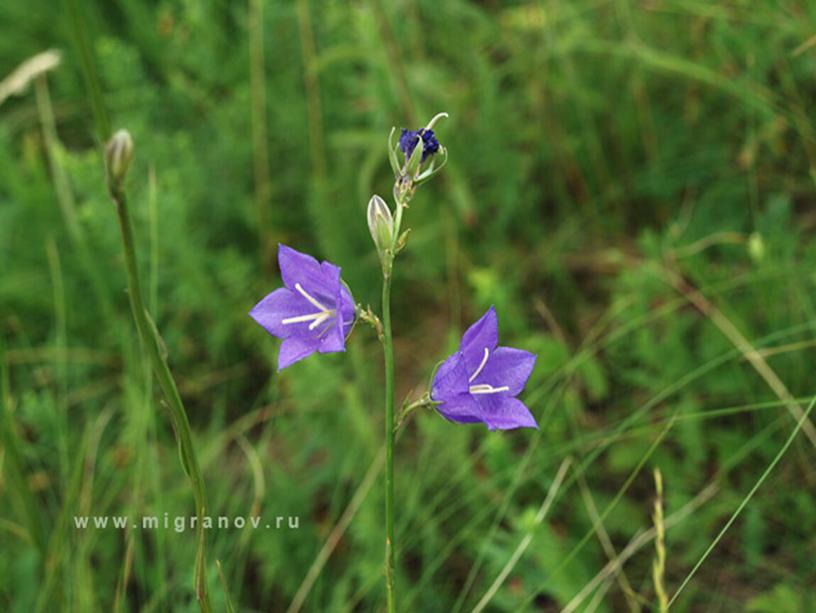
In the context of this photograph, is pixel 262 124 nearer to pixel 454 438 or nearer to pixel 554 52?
pixel 554 52

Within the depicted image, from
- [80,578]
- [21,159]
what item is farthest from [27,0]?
[80,578]

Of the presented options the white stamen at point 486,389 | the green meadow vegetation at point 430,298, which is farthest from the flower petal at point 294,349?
the green meadow vegetation at point 430,298

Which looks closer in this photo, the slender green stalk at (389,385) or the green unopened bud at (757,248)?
the slender green stalk at (389,385)

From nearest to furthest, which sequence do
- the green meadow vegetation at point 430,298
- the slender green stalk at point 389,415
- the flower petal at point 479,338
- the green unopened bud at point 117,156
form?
the green unopened bud at point 117,156
the slender green stalk at point 389,415
the flower petal at point 479,338
the green meadow vegetation at point 430,298

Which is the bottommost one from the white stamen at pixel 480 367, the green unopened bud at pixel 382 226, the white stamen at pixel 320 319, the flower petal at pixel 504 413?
the flower petal at pixel 504 413

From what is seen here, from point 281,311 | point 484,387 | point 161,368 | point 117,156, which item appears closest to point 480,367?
point 484,387

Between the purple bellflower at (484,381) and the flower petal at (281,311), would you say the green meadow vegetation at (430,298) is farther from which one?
the flower petal at (281,311)

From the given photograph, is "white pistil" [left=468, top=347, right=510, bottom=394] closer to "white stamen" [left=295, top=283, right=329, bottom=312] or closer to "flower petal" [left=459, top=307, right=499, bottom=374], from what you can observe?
"flower petal" [left=459, top=307, right=499, bottom=374]

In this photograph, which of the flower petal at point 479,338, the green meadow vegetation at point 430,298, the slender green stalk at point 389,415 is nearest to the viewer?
the slender green stalk at point 389,415
